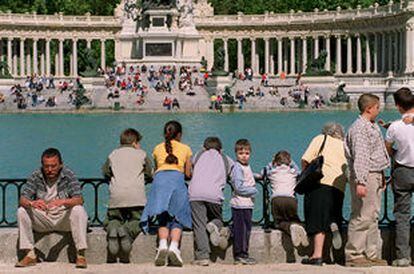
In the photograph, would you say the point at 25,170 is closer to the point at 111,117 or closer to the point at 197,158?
the point at 197,158

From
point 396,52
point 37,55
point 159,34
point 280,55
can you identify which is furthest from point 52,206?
point 37,55

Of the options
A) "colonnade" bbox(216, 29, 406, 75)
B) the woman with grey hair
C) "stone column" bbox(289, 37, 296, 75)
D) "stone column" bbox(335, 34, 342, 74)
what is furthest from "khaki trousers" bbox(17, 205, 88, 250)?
"stone column" bbox(289, 37, 296, 75)

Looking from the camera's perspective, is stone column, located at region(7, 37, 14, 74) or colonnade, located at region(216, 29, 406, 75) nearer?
colonnade, located at region(216, 29, 406, 75)

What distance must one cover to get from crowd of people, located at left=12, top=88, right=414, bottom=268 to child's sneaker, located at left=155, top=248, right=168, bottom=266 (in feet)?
0.05

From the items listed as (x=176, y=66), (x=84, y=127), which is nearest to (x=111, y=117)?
(x=84, y=127)

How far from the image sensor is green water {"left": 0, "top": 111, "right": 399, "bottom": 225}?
33.4m

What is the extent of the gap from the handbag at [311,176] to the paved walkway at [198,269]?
1199 mm

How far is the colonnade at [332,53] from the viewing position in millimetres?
108188

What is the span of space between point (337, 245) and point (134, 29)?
90.7 meters

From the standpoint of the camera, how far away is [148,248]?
15.9m

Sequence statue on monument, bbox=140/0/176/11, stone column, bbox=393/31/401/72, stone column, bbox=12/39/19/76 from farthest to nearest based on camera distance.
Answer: stone column, bbox=12/39/19/76, stone column, bbox=393/31/401/72, statue on monument, bbox=140/0/176/11

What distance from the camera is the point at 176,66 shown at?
9538 cm

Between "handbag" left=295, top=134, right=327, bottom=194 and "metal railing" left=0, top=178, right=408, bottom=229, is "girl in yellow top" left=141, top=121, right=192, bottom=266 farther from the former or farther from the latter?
"handbag" left=295, top=134, right=327, bottom=194

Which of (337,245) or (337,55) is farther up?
(337,55)
